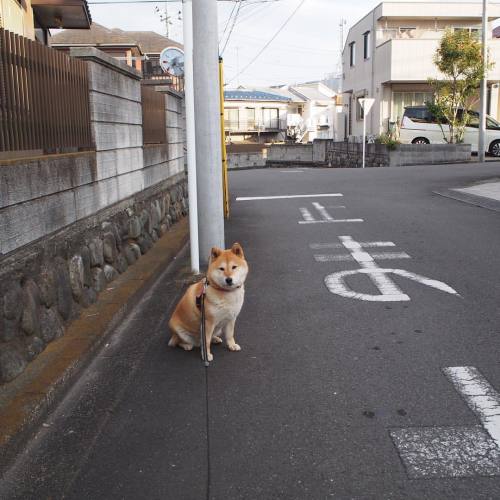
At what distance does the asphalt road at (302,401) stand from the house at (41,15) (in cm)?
586

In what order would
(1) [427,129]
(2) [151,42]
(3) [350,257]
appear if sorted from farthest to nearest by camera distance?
(2) [151,42] < (1) [427,129] < (3) [350,257]

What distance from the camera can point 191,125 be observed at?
708 centimetres

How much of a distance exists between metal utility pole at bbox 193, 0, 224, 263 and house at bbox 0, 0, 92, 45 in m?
3.04

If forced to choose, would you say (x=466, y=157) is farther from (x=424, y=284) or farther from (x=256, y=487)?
(x=256, y=487)

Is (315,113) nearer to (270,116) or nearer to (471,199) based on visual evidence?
(270,116)

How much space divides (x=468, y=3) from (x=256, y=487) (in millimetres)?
35985

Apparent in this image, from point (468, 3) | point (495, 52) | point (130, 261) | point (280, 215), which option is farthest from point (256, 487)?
point (468, 3)

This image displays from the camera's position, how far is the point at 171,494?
283 cm

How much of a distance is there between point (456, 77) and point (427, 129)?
2.98 meters

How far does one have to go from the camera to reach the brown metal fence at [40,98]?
165 inches

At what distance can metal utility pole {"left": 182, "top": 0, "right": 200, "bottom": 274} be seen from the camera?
6.75m

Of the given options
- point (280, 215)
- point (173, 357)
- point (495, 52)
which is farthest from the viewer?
point (495, 52)

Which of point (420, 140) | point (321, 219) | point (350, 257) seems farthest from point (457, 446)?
point (420, 140)

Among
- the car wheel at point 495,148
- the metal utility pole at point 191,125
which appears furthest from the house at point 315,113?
the metal utility pole at point 191,125
